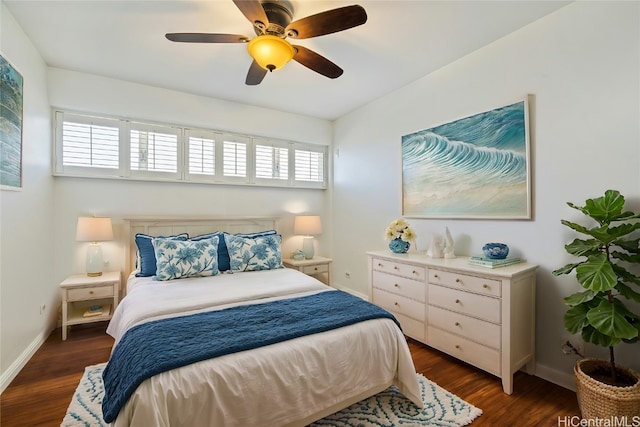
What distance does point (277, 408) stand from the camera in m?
1.50

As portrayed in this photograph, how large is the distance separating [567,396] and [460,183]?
5.94 ft

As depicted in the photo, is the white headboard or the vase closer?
the vase

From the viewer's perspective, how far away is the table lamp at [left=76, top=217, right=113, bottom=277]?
2957 mm

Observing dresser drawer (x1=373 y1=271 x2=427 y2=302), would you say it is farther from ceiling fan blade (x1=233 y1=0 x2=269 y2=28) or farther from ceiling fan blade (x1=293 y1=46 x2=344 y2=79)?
ceiling fan blade (x1=233 y1=0 x2=269 y2=28)

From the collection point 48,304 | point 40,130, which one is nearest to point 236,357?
point 48,304

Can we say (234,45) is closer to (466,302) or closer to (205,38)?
(205,38)

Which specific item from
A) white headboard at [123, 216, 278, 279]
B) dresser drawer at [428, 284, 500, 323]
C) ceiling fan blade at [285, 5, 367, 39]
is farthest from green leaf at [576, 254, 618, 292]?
white headboard at [123, 216, 278, 279]

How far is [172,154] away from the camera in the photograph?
363cm

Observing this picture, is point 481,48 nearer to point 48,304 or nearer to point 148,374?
point 148,374

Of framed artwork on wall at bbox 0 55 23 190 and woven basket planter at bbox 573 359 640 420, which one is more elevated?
framed artwork on wall at bbox 0 55 23 190

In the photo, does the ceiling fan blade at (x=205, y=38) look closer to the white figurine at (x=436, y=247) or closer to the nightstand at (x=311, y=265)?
the white figurine at (x=436, y=247)

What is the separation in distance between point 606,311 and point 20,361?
13.5 feet

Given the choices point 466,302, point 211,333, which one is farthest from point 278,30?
point 466,302

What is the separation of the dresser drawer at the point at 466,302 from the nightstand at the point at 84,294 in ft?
10.3
